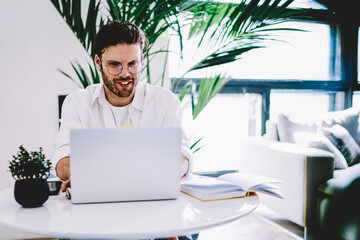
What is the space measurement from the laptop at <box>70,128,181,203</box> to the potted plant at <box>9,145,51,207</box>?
10cm

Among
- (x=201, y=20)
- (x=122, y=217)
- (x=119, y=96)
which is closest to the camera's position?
(x=122, y=217)

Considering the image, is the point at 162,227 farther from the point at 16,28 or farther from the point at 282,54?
the point at 282,54

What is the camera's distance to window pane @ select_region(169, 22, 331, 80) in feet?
11.3

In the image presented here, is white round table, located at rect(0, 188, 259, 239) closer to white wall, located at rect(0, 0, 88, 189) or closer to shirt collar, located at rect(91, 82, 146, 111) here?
shirt collar, located at rect(91, 82, 146, 111)

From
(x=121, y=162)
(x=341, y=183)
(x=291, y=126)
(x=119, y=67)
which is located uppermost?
(x=119, y=67)

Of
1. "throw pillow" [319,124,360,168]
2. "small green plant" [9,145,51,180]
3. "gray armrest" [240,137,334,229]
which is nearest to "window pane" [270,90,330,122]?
"throw pillow" [319,124,360,168]

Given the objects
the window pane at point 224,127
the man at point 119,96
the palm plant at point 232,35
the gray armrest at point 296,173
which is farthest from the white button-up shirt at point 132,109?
the window pane at point 224,127

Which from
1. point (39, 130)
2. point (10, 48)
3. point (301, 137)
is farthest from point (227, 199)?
point (10, 48)

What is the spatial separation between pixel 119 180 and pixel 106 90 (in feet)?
2.56

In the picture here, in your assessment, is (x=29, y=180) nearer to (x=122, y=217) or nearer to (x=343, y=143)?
(x=122, y=217)

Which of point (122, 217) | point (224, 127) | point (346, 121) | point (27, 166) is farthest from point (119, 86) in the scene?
point (346, 121)

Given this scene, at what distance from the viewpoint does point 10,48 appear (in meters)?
2.40

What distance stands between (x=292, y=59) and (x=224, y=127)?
3.68 ft

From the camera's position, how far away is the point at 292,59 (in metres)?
3.63
